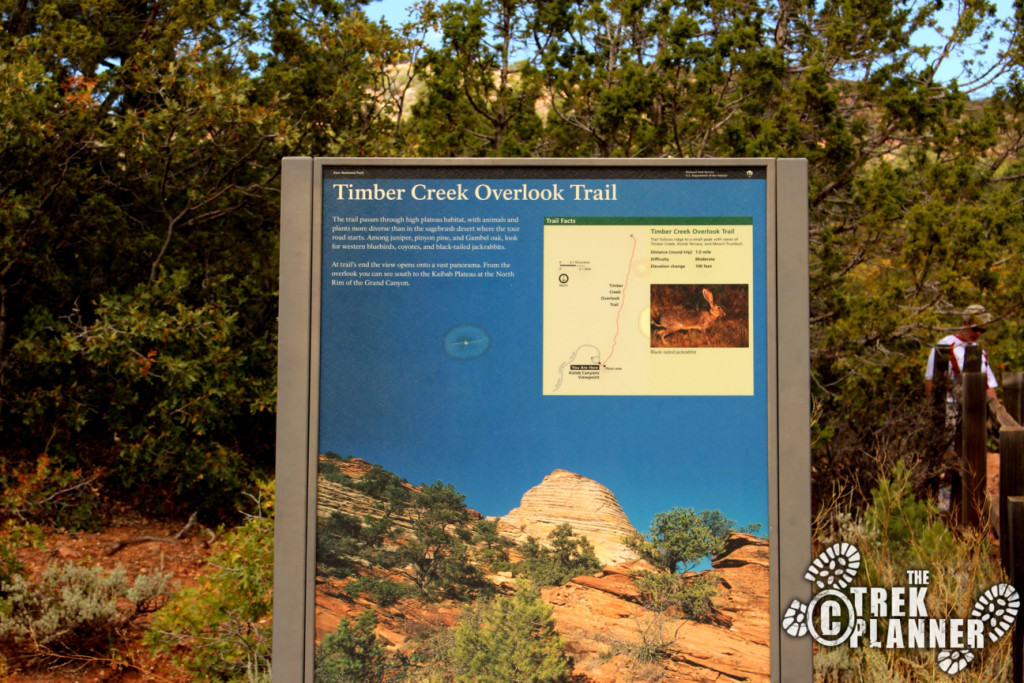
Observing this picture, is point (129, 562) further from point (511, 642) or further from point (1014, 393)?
point (1014, 393)

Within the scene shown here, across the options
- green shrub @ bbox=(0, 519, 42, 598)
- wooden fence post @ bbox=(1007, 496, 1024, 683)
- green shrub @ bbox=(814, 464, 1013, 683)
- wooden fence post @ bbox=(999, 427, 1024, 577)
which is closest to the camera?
green shrub @ bbox=(814, 464, 1013, 683)

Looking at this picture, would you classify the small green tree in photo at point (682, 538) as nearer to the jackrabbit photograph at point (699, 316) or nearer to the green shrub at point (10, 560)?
the jackrabbit photograph at point (699, 316)

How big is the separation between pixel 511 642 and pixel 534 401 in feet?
2.51

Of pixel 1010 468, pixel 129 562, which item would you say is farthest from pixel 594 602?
pixel 129 562

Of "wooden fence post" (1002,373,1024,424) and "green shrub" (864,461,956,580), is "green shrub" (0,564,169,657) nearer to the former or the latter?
"green shrub" (864,461,956,580)

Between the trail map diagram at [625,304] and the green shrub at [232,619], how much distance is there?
2112 millimetres

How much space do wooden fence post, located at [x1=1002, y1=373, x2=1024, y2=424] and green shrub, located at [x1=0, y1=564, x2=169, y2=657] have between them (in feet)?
18.6

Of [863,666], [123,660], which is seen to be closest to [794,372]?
[863,666]

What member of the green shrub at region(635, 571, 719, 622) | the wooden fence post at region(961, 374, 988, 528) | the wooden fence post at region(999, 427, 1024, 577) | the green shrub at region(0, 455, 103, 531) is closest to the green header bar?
the green shrub at region(635, 571, 719, 622)

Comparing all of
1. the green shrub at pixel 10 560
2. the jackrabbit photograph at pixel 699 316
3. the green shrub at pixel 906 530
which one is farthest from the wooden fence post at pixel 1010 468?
the green shrub at pixel 10 560

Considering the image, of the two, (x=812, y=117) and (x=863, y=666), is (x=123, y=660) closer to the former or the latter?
(x=863, y=666)

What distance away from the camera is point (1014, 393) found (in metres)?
5.14

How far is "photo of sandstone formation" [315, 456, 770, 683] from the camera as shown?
262cm

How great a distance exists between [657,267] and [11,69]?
5.78 m
